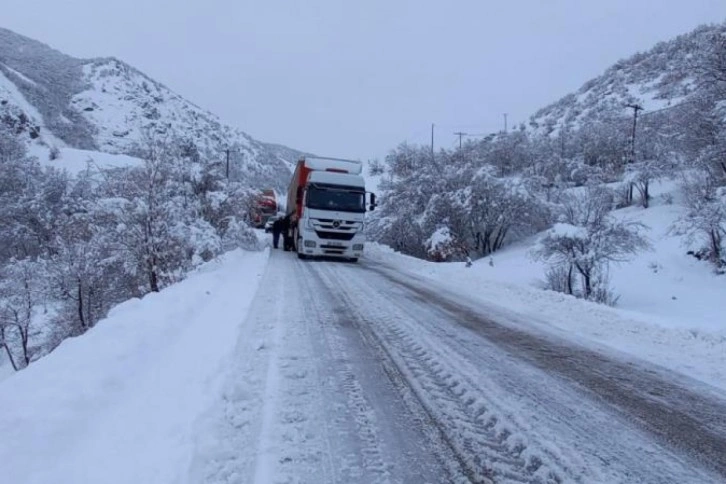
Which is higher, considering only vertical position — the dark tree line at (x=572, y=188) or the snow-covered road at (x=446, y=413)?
the dark tree line at (x=572, y=188)

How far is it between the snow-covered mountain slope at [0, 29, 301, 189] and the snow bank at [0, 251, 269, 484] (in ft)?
176

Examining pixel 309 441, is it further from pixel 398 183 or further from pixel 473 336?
pixel 398 183

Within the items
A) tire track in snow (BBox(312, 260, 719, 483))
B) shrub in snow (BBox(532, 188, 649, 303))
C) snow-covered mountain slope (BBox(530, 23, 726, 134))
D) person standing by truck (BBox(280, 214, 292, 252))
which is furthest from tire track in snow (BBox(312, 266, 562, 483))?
snow-covered mountain slope (BBox(530, 23, 726, 134))

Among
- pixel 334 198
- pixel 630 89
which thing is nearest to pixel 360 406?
pixel 334 198

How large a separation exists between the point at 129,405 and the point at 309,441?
170 cm

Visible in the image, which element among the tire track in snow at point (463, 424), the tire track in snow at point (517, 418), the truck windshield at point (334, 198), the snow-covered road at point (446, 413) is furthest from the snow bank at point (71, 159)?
the tire track in snow at point (463, 424)

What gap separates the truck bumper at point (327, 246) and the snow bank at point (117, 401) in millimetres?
12452

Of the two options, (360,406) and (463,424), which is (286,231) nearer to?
(360,406)

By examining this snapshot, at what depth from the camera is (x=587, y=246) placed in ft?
52.5

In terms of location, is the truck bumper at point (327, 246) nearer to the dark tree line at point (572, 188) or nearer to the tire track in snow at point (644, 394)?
the dark tree line at point (572, 188)

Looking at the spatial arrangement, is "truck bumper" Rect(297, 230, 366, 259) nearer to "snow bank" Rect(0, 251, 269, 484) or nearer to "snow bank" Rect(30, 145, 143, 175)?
"snow bank" Rect(0, 251, 269, 484)

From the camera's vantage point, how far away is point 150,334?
688cm

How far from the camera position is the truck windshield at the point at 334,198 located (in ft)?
68.3

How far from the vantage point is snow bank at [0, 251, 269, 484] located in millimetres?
3494
